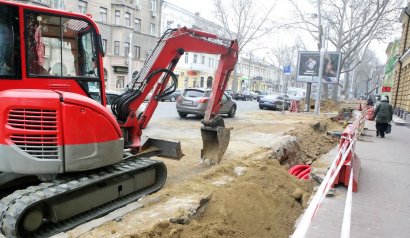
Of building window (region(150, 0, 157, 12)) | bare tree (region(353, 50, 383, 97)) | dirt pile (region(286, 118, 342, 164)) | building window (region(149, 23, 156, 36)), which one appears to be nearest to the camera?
dirt pile (region(286, 118, 342, 164))

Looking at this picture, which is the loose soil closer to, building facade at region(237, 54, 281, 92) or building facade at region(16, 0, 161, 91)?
building facade at region(16, 0, 161, 91)

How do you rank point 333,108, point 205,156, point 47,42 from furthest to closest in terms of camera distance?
point 333,108 → point 205,156 → point 47,42

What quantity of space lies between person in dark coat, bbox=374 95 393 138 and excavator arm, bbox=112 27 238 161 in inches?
329

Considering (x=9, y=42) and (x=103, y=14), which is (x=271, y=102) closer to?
(x=103, y=14)

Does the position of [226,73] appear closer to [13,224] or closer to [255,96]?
[13,224]

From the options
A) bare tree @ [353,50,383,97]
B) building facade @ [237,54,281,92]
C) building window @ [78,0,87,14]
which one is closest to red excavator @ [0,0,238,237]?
building window @ [78,0,87,14]

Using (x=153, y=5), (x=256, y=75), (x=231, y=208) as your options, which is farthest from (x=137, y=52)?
(x=256, y=75)

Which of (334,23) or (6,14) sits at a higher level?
(334,23)

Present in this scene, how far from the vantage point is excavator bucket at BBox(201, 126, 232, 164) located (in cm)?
770

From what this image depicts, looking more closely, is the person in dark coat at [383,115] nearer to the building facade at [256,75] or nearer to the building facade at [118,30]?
the building facade at [118,30]

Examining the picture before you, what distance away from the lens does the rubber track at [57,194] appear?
12.0 feet

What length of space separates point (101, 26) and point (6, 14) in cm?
3379

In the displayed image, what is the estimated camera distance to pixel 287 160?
33.5ft

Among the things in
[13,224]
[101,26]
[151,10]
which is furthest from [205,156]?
[151,10]
